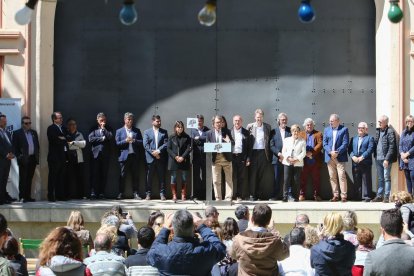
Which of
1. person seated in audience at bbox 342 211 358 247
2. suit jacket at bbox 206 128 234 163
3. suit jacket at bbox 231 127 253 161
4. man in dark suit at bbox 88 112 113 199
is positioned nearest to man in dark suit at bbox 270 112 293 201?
suit jacket at bbox 231 127 253 161

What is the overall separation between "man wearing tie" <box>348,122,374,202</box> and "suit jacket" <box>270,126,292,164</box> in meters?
1.26

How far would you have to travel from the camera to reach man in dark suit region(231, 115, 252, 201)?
1737 centimetres

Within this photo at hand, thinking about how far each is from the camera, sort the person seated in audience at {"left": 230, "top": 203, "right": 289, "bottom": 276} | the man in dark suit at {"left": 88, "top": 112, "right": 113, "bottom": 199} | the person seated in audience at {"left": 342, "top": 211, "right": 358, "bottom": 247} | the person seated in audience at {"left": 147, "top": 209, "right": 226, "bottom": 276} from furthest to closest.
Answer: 1. the man in dark suit at {"left": 88, "top": 112, "right": 113, "bottom": 199}
2. the person seated in audience at {"left": 342, "top": 211, "right": 358, "bottom": 247}
3. the person seated in audience at {"left": 147, "top": 209, "right": 226, "bottom": 276}
4. the person seated in audience at {"left": 230, "top": 203, "right": 289, "bottom": 276}

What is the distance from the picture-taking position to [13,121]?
57.3 feet

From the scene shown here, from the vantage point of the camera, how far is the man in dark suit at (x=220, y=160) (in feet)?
56.2

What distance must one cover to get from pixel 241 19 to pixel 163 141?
3.16m

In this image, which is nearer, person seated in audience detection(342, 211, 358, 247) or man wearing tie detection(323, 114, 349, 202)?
person seated in audience detection(342, 211, 358, 247)

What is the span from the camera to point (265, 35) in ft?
61.1

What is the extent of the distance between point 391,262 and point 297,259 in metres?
1.77

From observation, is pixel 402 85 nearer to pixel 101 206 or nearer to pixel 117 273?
pixel 101 206

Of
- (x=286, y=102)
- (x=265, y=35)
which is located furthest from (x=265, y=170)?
(x=265, y=35)

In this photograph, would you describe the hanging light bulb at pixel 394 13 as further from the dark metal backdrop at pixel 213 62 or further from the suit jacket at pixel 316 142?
the dark metal backdrop at pixel 213 62

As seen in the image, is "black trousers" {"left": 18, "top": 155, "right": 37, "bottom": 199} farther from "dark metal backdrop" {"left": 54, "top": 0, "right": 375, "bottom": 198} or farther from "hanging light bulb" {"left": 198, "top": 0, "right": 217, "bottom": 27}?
"hanging light bulb" {"left": 198, "top": 0, "right": 217, "bottom": 27}

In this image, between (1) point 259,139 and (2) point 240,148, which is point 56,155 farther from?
(1) point 259,139
